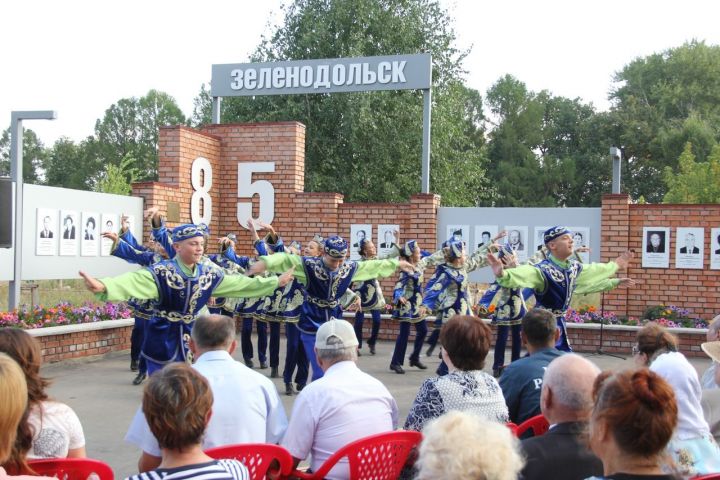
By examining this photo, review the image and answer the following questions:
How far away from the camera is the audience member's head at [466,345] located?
13.6ft

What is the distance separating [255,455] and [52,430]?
0.85 meters

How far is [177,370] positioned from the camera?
2.99 meters

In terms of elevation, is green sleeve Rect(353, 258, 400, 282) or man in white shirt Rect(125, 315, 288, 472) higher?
green sleeve Rect(353, 258, 400, 282)

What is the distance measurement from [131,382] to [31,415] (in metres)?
6.80

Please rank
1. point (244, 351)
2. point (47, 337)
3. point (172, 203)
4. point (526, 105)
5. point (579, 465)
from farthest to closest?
1. point (526, 105)
2. point (172, 203)
3. point (244, 351)
4. point (47, 337)
5. point (579, 465)

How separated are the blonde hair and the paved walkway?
11.6 ft

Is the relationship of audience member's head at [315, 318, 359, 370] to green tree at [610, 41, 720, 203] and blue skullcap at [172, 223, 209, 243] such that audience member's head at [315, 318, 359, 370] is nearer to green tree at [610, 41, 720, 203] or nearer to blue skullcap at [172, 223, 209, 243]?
blue skullcap at [172, 223, 209, 243]

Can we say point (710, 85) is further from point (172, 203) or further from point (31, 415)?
point (31, 415)

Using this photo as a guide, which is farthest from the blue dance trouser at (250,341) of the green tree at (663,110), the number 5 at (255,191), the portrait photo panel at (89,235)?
the green tree at (663,110)

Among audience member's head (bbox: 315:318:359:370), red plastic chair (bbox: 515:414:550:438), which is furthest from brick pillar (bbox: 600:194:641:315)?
audience member's head (bbox: 315:318:359:370)

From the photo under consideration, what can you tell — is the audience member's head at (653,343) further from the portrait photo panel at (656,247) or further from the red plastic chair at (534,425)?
the portrait photo panel at (656,247)

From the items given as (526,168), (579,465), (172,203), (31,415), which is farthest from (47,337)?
(526,168)

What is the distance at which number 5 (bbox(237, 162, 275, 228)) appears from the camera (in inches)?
611

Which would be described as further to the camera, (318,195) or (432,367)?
(318,195)
